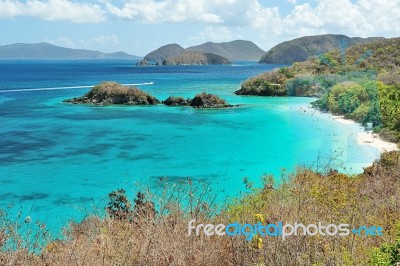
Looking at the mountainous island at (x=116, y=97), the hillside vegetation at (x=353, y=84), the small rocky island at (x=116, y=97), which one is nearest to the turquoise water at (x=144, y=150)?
the hillside vegetation at (x=353, y=84)

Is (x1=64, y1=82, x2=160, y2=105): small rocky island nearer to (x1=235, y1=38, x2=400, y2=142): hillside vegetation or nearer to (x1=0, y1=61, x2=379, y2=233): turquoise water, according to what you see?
(x1=0, y1=61, x2=379, y2=233): turquoise water

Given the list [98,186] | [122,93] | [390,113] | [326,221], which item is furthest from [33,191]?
[122,93]

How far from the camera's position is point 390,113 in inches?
1142

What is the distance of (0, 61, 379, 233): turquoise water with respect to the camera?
1936cm

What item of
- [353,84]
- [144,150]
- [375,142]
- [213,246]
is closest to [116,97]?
[144,150]

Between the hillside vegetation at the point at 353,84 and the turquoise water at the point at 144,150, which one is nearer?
the turquoise water at the point at 144,150

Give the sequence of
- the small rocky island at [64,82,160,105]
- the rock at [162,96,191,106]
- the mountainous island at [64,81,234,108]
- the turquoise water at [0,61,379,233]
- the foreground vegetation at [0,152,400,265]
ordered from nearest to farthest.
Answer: the foreground vegetation at [0,152,400,265], the turquoise water at [0,61,379,233], the rock at [162,96,191,106], the mountainous island at [64,81,234,108], the small rocky island at [64,82,160,105]

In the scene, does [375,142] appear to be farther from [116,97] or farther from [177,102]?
[116,97]

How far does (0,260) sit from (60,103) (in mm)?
50055

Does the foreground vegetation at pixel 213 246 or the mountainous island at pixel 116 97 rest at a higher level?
the foreground vegetation at pixel 213 246

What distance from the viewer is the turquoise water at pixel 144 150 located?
19359 mm

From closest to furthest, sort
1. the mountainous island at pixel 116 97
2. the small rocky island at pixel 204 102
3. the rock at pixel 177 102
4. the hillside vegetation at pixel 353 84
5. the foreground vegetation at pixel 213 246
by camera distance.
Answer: the foreground vegetation at pixel 213 246, the hillside vegetation at pixel 353 84, the small rocky island at pixel 204 102, the rock at pixel 177 102, the mountainous island at pixel 116 97

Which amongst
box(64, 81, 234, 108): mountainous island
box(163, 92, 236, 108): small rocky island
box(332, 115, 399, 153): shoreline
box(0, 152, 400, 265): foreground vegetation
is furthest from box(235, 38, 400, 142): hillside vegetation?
box(0, 152, 400, 265): foreground vegetation

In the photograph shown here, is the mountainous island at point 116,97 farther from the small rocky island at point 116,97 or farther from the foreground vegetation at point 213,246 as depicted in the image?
the foreground vegetation at point 213,246
